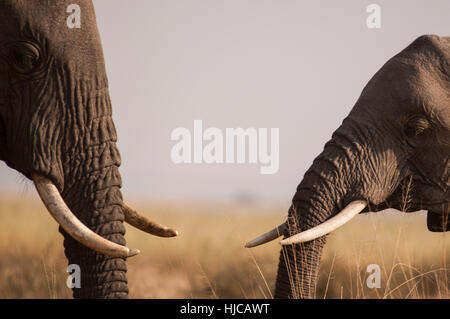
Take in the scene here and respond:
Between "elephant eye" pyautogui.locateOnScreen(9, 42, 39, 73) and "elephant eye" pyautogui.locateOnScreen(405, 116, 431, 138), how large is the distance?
134 inches

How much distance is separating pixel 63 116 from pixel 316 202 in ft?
7.62

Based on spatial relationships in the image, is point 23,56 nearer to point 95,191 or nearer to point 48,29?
point 48,29

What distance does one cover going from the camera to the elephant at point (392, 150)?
251 inches

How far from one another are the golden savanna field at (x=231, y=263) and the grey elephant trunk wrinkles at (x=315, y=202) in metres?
0.30

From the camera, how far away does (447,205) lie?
22.5 feet

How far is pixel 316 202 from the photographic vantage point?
6.23 meters

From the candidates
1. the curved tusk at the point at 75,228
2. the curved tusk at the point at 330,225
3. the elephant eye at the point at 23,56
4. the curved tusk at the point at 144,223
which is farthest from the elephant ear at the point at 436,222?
the elephant eye at the point at 23,56

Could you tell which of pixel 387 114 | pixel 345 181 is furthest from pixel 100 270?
pixel 387 114

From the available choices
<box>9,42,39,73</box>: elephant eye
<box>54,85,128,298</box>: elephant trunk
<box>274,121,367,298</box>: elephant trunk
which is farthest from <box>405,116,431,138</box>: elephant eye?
<box>9,42,39,73</box>: elephant eye

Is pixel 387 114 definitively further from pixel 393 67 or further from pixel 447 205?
pixel 447 205

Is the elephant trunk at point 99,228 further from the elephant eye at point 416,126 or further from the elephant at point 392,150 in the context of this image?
the elephant eye at point 416,126

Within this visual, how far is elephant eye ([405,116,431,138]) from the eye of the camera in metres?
6.63

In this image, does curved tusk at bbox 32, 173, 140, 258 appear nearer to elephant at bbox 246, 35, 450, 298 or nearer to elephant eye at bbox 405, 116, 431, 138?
elephant at bbox 246, 35, 450, 298
